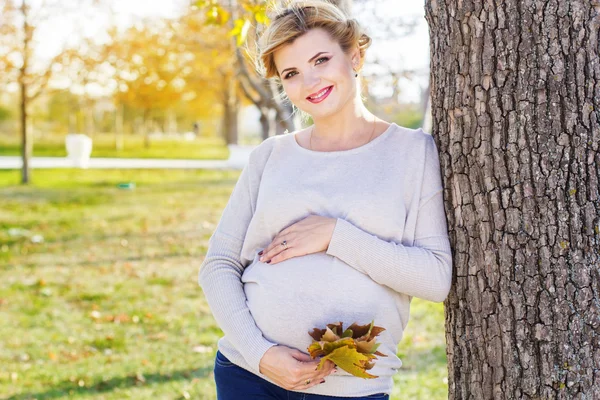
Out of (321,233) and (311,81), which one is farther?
(311,81)

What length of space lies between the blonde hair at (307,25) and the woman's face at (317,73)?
23 mm

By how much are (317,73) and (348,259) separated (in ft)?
2.09

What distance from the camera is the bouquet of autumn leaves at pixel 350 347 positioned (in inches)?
77.4

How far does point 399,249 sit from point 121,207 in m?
11.8

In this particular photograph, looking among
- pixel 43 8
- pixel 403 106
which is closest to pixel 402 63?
pixel 403 106

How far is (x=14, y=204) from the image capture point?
1301 centimetres

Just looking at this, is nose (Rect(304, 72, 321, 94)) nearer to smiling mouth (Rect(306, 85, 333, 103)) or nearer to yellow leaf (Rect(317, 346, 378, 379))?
smiling mouth (Rect(306, 85, 333, 103))

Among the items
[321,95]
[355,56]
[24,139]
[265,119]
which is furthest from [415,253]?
[24,139]

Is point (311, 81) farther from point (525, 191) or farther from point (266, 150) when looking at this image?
point (525, 191)

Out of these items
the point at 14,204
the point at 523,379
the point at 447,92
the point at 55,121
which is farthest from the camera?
the point at 55,121

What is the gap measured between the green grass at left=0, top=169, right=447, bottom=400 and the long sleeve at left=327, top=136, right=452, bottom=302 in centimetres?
270

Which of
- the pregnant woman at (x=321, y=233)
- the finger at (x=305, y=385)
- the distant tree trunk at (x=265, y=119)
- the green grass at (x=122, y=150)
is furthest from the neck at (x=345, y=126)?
the green grass at (x=122, y=150)

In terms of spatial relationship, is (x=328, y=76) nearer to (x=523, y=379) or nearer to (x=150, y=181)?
(x=523, y=379)

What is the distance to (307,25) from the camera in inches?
91.8
